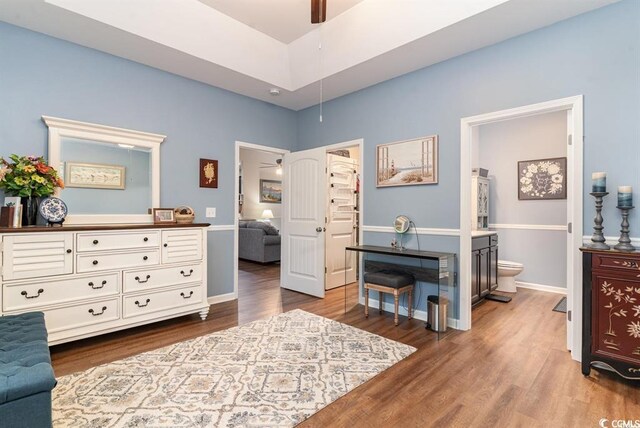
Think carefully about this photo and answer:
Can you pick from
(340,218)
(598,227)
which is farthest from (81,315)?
(598,227)

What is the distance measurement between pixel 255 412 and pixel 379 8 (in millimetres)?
3543

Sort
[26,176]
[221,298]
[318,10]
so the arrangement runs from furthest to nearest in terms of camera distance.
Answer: [221,298]
[26,176]
[318,10]

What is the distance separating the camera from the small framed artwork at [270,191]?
9.39 metres

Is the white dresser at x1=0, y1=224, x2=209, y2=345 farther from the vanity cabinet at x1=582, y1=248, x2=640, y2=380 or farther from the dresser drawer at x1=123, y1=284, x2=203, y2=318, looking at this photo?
the vanity cabinet at x1=582, y1=248, x2=640, y2=380

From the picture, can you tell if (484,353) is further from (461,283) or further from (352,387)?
(352,387)

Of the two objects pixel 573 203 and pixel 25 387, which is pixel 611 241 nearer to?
pixel 573 203

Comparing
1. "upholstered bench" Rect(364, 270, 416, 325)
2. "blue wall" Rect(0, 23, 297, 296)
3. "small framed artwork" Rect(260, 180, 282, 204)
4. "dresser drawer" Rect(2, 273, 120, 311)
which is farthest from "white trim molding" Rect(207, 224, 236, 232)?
"small framed artwork" Rect(260, 180, 282, 204)

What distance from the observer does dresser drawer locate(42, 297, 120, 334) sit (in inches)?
101

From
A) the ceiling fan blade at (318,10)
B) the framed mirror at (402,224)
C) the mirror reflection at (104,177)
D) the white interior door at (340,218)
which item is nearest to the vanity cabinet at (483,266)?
the framed mirror at (402,224)

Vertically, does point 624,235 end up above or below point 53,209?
below

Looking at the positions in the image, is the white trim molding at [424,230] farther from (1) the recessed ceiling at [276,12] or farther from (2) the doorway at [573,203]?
(1) the recessed ceiling at [276,12]

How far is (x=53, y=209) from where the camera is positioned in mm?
2730

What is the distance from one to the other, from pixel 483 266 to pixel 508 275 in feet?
2.85

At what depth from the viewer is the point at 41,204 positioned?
8.88ft
